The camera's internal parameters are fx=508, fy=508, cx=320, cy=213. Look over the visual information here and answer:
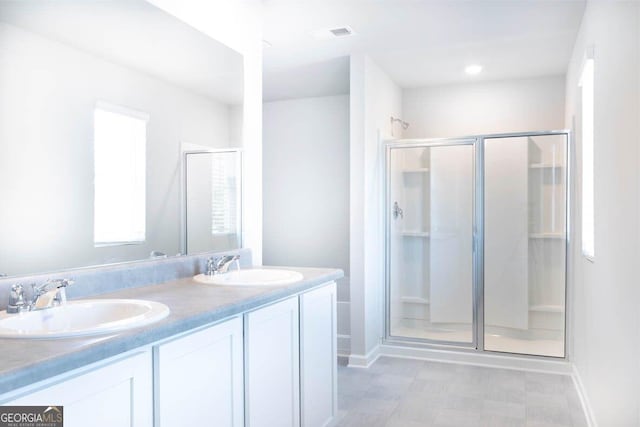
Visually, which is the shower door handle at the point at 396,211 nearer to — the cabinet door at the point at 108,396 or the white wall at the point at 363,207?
the white wall at the point at 363,207

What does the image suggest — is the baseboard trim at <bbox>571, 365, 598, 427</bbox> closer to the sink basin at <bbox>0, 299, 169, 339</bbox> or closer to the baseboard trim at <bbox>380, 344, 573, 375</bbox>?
the baseboard trim at <bbox>380, 344, 573, 375</bbox>

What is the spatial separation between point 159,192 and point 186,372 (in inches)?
39.5

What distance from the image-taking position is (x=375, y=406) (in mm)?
3115

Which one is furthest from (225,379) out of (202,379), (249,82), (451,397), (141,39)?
(451,397)

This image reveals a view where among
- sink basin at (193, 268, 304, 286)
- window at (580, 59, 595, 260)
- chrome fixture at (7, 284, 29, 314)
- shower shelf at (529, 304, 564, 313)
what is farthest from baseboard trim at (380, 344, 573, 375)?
chrome fixture at (7, 284, 29, 314)

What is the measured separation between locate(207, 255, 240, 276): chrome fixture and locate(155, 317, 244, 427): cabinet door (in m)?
0.68

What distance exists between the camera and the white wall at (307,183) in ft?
16.6

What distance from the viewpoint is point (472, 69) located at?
429cm

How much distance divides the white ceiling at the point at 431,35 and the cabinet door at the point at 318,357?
65.7 inches

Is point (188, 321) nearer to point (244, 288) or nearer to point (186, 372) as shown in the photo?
point (186, 372)

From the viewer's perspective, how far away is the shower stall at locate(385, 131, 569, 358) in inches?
154

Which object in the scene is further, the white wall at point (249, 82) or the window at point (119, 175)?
the white wall at point (249, 82)

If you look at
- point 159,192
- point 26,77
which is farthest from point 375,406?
point 26,77

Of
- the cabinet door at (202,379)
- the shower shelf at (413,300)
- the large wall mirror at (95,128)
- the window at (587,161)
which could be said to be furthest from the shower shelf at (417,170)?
the cabinet door at (202,379)
